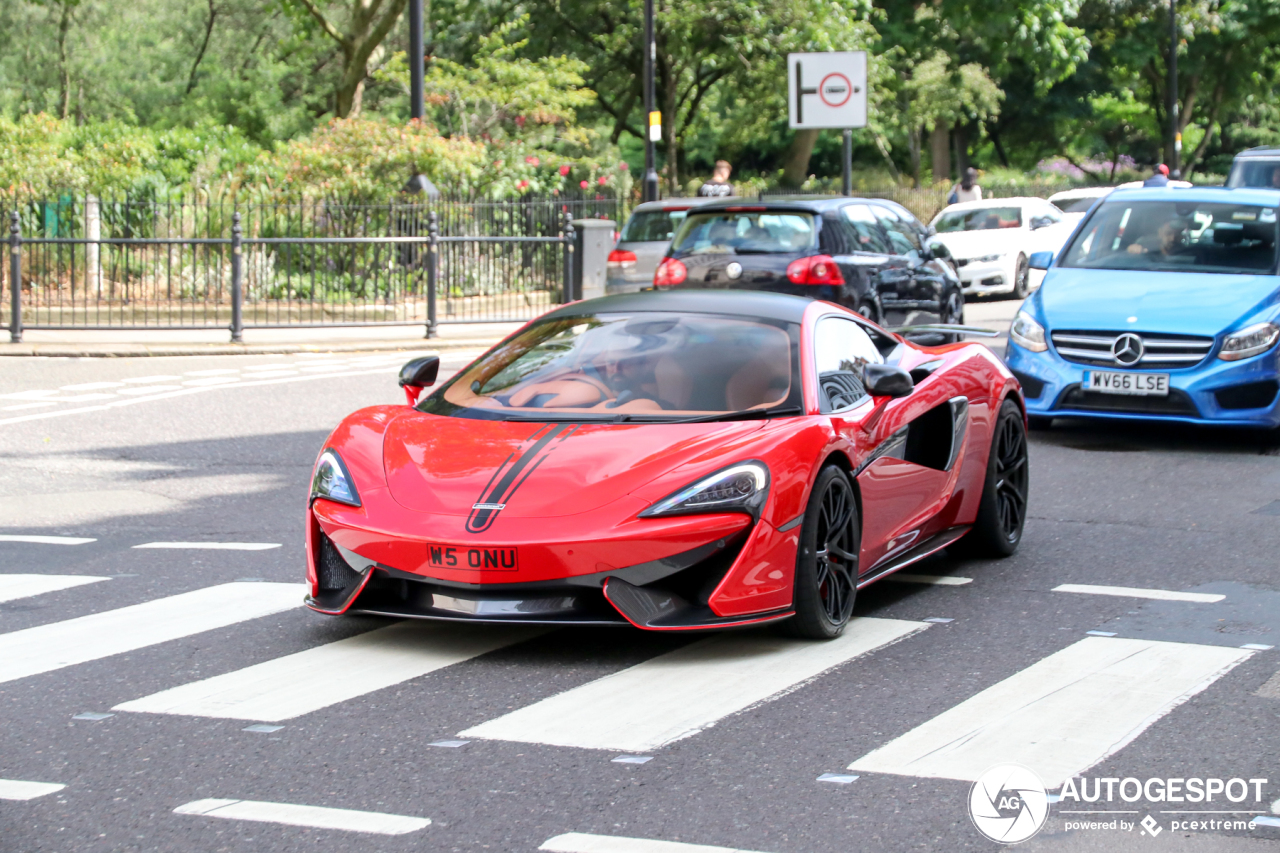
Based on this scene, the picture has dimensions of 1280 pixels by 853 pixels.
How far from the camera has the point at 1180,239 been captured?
12195 millimetres

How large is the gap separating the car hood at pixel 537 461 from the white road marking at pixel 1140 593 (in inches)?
71.9

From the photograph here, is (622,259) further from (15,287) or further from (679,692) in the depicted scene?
(679,692)

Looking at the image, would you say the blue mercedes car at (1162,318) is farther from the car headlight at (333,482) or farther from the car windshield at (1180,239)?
the car headlight at (333,482)

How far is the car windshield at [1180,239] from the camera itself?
11.9 meters

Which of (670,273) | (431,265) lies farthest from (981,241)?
(670,273)

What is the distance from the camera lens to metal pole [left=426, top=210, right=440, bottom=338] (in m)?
19.9

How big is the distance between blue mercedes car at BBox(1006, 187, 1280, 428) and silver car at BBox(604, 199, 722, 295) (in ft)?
24.3

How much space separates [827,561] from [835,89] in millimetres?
17930

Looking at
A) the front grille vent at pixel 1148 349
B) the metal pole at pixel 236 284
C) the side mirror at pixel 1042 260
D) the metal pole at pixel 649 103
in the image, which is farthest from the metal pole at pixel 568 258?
the front grille vent at pixel 1148 349

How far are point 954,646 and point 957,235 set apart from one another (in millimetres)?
21293

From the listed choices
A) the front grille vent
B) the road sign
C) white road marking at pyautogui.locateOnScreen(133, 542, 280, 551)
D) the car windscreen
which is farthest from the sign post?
white road marking at pyautogui.locateOnScreen(133, 542, 280, 551)

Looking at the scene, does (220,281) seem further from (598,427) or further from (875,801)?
(875,801)

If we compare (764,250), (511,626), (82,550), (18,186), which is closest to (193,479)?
(82,550)

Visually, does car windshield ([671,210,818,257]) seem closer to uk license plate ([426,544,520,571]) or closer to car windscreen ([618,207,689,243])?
car windscreen ([618,207,689,243])
